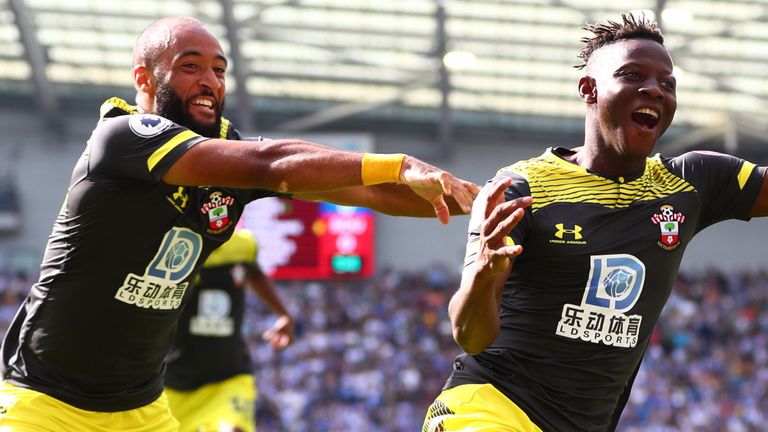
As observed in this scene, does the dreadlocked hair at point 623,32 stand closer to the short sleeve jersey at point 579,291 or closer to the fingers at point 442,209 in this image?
the short sleeve jersey at point 579,291

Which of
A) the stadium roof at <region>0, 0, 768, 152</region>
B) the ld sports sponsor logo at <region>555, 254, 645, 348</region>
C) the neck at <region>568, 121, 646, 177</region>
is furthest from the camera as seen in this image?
the stadium roof at <region>0, 0, 768, 152</region>

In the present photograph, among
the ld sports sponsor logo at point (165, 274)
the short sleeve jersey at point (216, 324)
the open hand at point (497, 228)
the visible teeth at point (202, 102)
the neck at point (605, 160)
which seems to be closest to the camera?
the open hand at point (497, 228)

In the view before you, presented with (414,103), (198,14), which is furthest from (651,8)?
(198,14)

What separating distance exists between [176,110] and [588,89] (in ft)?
5.68

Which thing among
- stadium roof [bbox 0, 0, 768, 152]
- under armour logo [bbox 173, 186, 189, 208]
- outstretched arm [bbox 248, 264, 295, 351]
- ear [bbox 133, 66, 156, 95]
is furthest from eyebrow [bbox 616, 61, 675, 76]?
stadium roof [bbox 0, 0, 768, 152]

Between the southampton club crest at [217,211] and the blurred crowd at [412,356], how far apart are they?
16.1 meters

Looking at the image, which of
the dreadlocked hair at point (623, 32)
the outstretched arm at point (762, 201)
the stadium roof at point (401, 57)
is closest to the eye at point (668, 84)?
the dreadlocked hair at point (623, 32)

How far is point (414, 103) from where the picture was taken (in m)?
27.9

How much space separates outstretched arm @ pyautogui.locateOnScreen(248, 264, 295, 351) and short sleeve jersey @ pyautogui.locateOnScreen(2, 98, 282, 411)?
3.07 metres

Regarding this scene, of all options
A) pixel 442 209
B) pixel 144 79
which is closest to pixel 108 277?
pixel 144 79

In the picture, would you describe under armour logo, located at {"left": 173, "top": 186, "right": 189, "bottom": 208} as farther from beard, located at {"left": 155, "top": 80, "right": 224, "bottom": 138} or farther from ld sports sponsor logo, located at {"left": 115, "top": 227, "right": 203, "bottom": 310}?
beard, located at {"left": 155, "top": 80, "right": 224, "bottom": 138}

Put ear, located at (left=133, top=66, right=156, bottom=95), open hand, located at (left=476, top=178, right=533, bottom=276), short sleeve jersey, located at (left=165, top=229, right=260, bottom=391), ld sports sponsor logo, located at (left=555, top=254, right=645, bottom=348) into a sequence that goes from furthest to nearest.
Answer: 1. short sleeve jersey, located at (left=165, top=229, right=260, bottom=391)
2. ear, located at (left=133, top=66, right=156, bottom=95)
3. ld sports sponsor logo, located at (left=555, top=254, right=645, bottom=348)
4. open hand, located at (left=476, top=178, right=533, bottom=276)

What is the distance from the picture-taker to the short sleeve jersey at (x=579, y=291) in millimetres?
4102

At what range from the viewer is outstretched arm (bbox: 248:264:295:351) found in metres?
7.83
